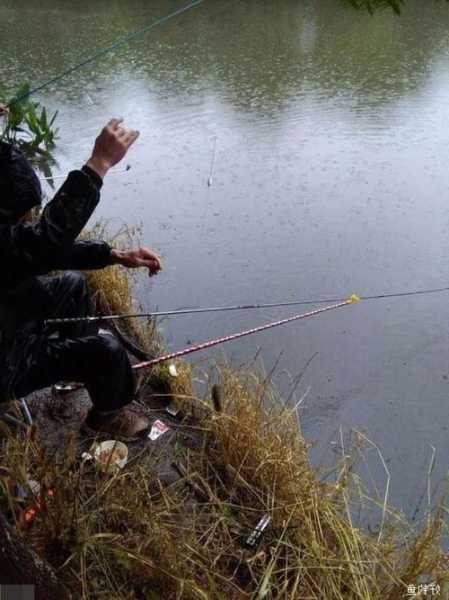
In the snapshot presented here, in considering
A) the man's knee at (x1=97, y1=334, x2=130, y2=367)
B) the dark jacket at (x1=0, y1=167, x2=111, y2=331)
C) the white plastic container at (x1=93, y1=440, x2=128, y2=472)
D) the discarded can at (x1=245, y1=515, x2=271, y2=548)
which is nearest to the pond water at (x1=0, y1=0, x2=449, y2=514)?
the discarded can at (x1=245, y1=515, x2=271, y2=548)

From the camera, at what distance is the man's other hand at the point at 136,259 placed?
170 centimetres

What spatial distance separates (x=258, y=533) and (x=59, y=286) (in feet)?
2.70

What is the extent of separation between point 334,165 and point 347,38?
4462 mm

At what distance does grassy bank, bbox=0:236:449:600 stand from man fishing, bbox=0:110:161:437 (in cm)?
16

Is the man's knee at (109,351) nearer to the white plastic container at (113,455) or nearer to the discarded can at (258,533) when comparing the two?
the white plastic container at (113,455)

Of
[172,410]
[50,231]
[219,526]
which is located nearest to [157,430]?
[172,410]

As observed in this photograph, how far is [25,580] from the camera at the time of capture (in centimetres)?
100

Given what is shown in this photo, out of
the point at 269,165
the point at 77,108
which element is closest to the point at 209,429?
the point at 269,165

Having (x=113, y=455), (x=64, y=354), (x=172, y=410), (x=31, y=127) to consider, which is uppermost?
(x=64, y=354)

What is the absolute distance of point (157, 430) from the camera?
1872 mm

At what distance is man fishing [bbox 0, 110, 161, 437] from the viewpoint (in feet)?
3.95

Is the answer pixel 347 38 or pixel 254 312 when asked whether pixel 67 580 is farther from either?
pixel 347 38

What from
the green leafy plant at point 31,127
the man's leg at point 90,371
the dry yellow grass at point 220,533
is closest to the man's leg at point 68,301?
the man's leg at point 90,371

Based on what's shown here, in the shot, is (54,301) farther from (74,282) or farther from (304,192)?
(304,192)
